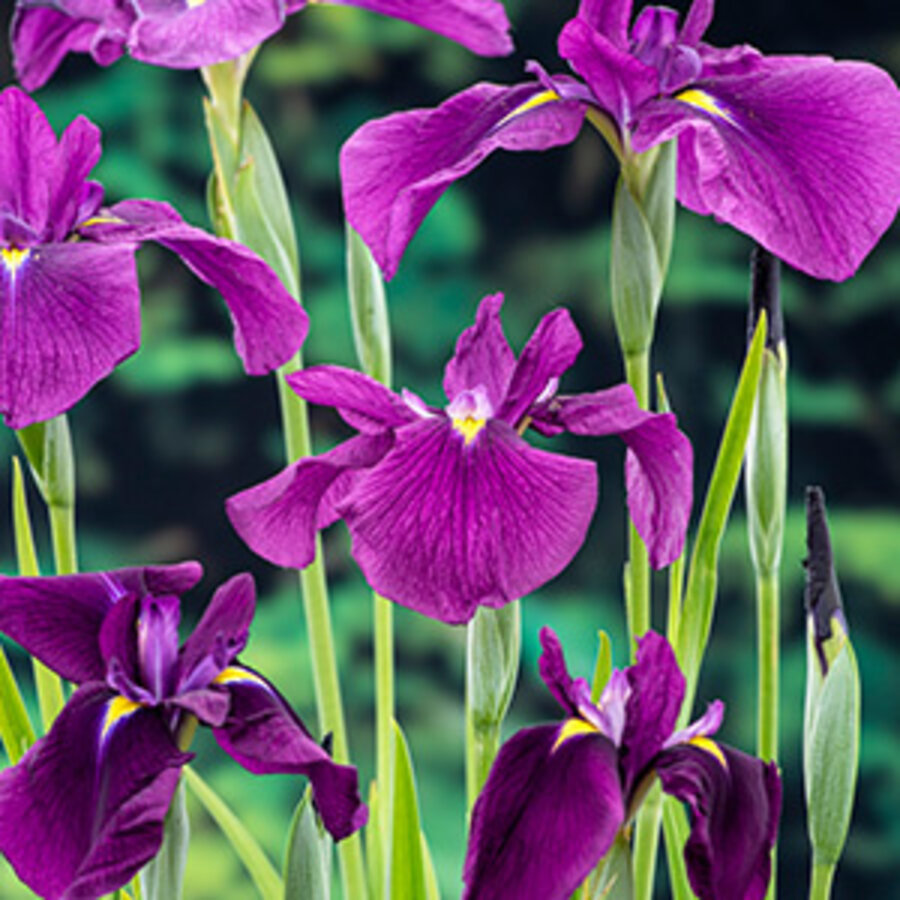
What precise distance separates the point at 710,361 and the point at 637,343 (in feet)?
3.08

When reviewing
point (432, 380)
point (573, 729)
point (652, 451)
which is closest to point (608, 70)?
point (652, 451)

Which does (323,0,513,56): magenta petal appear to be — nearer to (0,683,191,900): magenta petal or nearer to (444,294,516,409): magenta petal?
(444,294,516,409): magenta petal

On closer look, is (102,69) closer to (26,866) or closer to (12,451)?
(12,451)

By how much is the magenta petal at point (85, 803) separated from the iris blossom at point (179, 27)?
0.27m

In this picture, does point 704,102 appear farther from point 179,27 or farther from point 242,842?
point 242,842

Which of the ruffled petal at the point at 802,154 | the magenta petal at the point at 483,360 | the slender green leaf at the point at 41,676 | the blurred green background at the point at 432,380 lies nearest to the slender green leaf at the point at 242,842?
the slender green leaf at the point at 41,676

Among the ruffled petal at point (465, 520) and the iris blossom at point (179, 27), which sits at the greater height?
the iris blossom at point (179, 27)

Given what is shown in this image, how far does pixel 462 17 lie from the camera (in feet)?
2.48

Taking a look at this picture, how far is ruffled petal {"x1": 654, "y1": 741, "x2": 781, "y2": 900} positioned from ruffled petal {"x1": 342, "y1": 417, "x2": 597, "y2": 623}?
0.30 feet

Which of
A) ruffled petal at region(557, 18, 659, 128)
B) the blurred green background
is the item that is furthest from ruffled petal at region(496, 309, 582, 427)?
the blurred green background

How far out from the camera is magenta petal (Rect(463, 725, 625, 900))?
1.62 feet

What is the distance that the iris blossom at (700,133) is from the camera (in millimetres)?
572

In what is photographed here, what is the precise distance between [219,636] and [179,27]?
258mm

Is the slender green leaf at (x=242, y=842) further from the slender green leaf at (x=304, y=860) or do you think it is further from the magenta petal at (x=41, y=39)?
the magenta petal at (x=41, y=39)
